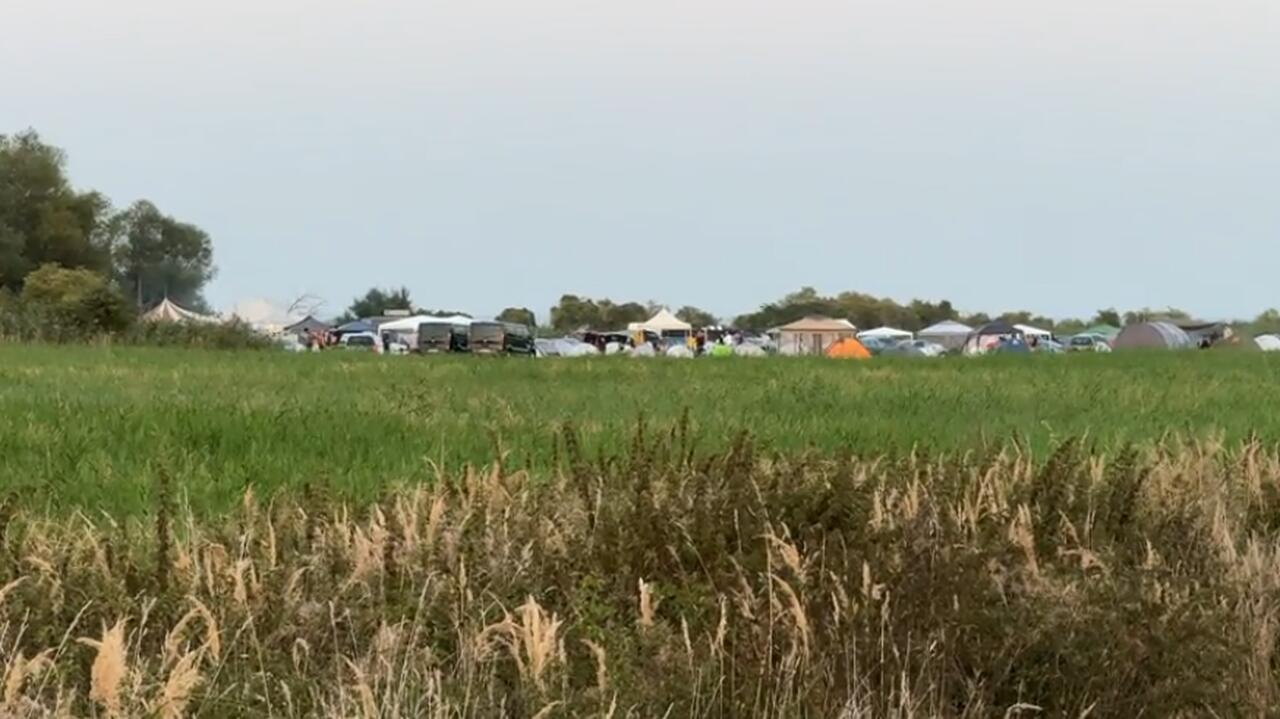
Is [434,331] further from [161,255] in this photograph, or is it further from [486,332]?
[161,255]

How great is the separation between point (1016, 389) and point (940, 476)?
979 cm

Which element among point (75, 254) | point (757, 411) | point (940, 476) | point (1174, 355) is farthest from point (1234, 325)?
point (75, 254)

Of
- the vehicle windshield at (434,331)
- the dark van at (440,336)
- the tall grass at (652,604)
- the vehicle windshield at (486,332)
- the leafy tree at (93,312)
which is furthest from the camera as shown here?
the vehicle windshield at (434,331)

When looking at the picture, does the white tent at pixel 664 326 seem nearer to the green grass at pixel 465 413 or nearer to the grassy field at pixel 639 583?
the green grass at pixel 465 413

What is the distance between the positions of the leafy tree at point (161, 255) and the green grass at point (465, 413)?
262 ft

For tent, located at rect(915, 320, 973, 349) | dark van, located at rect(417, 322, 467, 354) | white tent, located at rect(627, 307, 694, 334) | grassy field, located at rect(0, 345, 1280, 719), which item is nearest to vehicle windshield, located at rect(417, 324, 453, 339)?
dark van, located at rect(417, 322, 467, 354)

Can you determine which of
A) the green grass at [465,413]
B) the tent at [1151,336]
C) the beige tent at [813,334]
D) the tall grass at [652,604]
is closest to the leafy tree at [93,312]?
the green grass at [465,413]

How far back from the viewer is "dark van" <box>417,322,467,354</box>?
46594 millimetres

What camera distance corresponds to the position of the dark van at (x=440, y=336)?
46.6 meters

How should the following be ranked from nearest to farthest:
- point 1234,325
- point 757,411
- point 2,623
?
point 2,623
point 757,411
point 1234,325

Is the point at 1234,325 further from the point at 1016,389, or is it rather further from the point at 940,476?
the point at 940,476

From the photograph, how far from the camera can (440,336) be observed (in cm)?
5094

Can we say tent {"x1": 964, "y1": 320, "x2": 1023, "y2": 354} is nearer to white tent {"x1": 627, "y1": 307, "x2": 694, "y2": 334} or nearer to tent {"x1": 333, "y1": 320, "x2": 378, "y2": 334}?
white tent {"x1": 627, "y1": 307, "x2": 694, "y2": 334}

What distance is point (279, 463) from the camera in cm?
673
